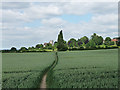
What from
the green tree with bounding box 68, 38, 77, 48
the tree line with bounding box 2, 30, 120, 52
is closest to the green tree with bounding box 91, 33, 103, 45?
the tree line with bounding box 2, 30, 120, 52

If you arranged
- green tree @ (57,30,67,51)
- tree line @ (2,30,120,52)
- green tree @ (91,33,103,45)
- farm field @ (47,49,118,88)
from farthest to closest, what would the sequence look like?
green tree @ (91,33,103,45)
tree line @ (2,30,120,52)
green tree @ (57,30,67,51)
farm field @ (47,49,118,88)

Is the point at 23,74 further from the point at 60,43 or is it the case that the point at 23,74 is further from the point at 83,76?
the point at 60,43

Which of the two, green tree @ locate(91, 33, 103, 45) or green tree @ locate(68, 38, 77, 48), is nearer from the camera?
green tree @ locate(91, 33, 103, 45)

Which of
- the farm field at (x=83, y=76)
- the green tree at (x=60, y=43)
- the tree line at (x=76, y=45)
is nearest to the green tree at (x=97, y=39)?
the tree line at (x=76, y=45)

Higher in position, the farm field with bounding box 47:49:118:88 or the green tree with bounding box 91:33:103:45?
the green tree with bounding box 91:33:103:45

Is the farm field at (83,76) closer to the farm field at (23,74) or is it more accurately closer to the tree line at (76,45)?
the farm field at (23,74)

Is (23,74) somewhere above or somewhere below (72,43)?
below

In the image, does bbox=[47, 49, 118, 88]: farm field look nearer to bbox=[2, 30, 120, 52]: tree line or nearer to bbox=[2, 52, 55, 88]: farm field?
bbox=[2, 52, 55, 88]: farm field

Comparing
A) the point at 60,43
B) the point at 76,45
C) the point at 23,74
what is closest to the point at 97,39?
the point at 76,45

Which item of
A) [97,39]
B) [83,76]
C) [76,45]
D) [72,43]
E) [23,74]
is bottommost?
[23,74]

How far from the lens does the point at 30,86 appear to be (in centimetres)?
1455

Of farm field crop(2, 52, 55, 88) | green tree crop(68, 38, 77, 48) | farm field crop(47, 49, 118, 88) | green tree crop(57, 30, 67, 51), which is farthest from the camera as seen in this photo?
green tree crop(68, 38, 77, 48)

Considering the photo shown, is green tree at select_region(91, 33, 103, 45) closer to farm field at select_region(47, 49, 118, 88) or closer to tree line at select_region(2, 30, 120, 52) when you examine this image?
tree line at select_region(2, 30, 120, 52)

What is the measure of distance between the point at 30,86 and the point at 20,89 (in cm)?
105
